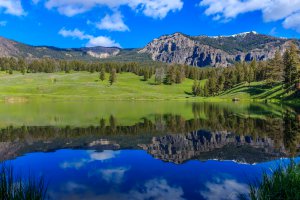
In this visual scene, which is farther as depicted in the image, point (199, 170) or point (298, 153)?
point (298, 153)

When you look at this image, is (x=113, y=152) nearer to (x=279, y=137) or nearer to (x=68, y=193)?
(x=68, y=193)

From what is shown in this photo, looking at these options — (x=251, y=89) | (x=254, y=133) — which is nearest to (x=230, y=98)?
(x=251, y=89)

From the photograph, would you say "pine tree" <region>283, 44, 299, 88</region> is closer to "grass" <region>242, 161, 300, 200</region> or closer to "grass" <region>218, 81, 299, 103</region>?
"grass" <region>218, 81, 299, 103</region>

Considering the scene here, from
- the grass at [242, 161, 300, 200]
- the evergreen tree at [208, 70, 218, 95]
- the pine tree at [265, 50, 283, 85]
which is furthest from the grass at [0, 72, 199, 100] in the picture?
the grass at [242, 161, 300, 200]

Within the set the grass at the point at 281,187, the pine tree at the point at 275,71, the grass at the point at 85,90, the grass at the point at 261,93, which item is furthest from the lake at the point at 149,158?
the grass at the point at 85,90

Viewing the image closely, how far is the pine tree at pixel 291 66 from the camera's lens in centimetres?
10869

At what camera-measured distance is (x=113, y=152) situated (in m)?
30.0

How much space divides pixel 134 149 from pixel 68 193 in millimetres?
14158

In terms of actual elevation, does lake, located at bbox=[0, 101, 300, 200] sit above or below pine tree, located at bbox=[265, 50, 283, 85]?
below

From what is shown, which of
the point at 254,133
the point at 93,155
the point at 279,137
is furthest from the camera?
the point at 254,133

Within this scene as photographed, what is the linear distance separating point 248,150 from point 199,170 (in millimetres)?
9038

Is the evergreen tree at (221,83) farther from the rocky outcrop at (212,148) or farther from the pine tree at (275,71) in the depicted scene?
the rocky outcrop at (212,148)

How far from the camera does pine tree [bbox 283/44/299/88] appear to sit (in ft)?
357

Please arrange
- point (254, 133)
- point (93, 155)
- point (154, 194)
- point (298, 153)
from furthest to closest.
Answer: point (254, 133) → point (93, 155) → point (298, 153) → point (154, 194)
